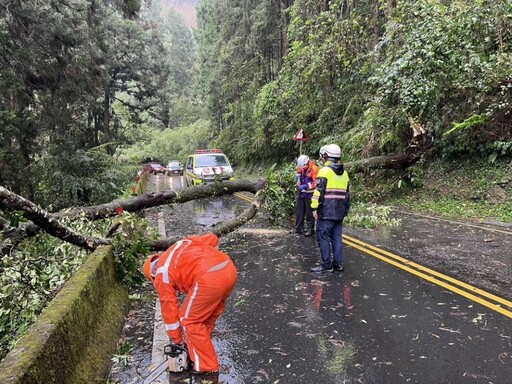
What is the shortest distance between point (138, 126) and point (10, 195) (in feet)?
154

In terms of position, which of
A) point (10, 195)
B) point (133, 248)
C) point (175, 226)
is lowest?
point (175, 226)

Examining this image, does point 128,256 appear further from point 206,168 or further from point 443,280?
point 206,168

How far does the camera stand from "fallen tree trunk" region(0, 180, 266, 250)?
15.7ft

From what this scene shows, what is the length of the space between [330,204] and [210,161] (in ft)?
47.6

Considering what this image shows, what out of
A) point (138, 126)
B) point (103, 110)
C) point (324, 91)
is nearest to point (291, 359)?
point (324, 91)

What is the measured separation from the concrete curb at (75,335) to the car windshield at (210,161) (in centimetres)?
1533

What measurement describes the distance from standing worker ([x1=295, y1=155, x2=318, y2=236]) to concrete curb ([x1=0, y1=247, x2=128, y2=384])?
5470 mm

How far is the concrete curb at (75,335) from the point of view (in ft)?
9.29

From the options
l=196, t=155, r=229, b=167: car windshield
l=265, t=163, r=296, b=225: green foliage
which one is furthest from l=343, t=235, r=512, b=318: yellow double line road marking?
l=196, t=155, r=229, b=167: car windshield

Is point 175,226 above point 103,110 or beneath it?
beneath

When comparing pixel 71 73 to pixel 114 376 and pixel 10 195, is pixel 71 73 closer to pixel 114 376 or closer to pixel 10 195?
pixel 10 195

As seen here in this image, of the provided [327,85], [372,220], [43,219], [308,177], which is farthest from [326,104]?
[43,219]

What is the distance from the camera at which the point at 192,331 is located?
3.84 metres

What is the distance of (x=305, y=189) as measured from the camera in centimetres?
1010
